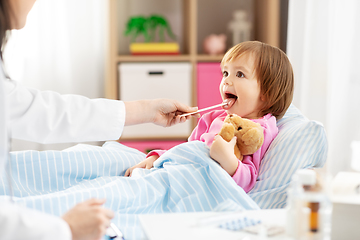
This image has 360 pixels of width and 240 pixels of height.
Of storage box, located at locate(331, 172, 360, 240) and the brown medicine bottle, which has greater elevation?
the brown medicine bottle

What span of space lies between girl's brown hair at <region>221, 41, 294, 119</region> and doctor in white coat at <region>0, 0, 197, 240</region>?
24cm

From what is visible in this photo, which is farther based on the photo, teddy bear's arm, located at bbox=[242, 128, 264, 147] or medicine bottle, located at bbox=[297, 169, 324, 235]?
teddy bear's arm, located at bbox=[242, 128, 264, 147]

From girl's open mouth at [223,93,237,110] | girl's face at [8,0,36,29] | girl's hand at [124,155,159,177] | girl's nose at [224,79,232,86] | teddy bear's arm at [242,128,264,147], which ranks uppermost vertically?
girl's face at [8,0,36,29]

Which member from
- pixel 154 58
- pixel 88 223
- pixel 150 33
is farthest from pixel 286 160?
pixel 150 33

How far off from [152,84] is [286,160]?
62.5 inches

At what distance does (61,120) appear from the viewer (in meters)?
1.06

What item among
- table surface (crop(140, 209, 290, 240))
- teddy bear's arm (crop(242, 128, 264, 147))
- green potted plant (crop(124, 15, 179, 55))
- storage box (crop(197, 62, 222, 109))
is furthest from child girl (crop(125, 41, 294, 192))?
green potted plant (crop(124, 15, 179, 55))

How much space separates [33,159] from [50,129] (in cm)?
19

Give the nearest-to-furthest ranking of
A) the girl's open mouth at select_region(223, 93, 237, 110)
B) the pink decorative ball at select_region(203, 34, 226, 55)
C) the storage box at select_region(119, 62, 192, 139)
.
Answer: the girl's open mouth at select_region(223, 93, 237, 110)
the storage box at select_region(119, 62, 192, 139)
the pink decorative ball at select_region(203, 34, 226, 55)

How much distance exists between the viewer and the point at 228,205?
828 millimetres

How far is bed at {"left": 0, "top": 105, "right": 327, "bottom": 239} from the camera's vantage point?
3.01 ft

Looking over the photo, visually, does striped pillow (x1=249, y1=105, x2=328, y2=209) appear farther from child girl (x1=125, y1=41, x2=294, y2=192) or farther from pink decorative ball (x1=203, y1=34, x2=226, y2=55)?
pink decorative ball (x1=203, y1=34, x2=226, y2=55)

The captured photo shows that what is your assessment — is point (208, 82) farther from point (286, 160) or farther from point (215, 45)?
point (286, 160)

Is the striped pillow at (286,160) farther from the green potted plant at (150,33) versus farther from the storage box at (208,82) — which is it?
the green potted plant at (150,33)
